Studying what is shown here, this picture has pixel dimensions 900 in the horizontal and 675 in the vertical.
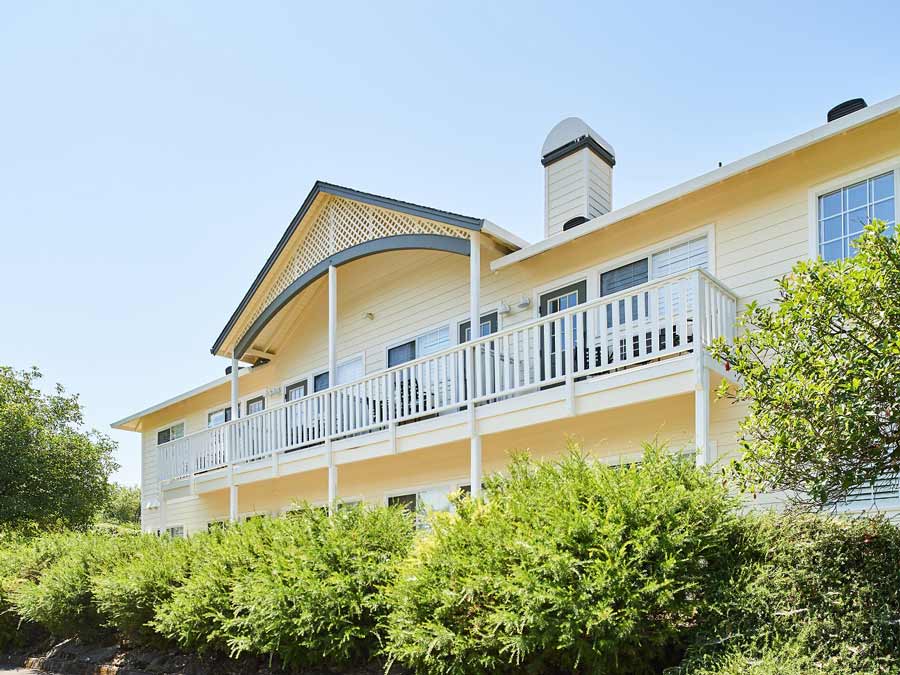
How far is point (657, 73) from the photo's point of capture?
1354cm

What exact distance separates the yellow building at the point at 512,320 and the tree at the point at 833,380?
66.7 inches

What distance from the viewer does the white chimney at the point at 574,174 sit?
12.9m

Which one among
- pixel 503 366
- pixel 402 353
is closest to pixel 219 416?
pixel 402 353

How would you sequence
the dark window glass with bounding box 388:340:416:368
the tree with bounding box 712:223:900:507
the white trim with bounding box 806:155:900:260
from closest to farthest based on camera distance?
the tree with bounding box 712:223:900:507
the white trim with bounding box 806:155:900:260
the dark window glass with bounding box 388:340:416:368

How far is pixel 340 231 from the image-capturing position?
14570 millimetres

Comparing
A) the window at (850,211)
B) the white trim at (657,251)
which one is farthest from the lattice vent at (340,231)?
the window at (850,211)

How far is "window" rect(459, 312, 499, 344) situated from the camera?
12.8 meters

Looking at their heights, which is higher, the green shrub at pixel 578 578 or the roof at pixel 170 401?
the roof at pixel 170 401

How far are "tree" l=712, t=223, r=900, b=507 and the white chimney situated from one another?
8.01 m

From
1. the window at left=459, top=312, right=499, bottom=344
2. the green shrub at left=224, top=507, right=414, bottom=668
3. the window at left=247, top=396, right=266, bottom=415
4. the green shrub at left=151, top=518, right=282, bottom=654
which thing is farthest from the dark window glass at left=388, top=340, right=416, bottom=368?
the green shrub at left=224, top=507, right=414, bottom=668

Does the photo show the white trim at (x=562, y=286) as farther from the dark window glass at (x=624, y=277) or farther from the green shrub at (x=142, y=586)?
the green shrub at (x=142, y=586)

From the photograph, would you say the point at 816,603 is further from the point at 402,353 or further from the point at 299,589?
the point at 402,353

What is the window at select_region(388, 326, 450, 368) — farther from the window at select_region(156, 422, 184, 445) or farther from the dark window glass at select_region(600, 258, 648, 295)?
the window at select_region(156, 422, 184, 445)

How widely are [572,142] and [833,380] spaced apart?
925 cm
